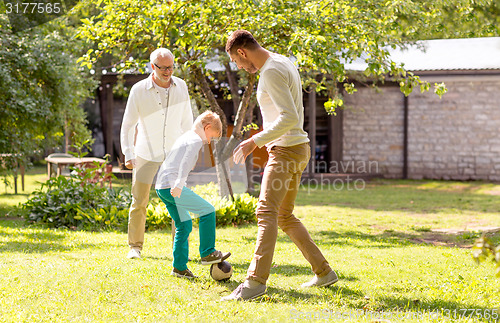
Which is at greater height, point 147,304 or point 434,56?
point 434,56

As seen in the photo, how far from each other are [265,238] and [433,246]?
11.1 ft

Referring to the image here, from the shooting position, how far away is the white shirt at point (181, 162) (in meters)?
4.40

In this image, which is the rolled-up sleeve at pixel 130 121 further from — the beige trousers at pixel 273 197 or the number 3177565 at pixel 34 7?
the number 3177565 at pixel 34 7

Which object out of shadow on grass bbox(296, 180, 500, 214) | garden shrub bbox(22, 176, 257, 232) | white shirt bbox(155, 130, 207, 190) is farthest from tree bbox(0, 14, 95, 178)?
white shirt bbox(155, 130, 207, 190)

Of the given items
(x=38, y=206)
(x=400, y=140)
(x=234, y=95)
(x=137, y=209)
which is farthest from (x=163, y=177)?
(x=400, y=140)

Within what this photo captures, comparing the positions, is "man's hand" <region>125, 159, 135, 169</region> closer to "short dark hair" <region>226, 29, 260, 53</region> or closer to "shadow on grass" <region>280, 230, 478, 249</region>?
"short dark hair" <region>226, 29, 260, 53</region>

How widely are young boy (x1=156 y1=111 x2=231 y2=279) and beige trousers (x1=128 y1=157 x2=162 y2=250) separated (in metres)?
0.74

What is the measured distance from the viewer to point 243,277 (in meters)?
4.79

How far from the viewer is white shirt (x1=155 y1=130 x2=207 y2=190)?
4402 millimetres

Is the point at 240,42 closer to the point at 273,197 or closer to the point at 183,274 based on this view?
the point at 273,197

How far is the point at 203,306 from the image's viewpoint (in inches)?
151

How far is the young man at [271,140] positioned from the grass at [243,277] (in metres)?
0.26

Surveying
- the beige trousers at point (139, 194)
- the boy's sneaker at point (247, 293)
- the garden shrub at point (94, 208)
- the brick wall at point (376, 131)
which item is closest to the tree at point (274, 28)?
the garden shrub at point (94, 208)

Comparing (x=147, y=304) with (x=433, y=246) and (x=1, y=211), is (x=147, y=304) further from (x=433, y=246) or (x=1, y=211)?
(x=1, y=211)
